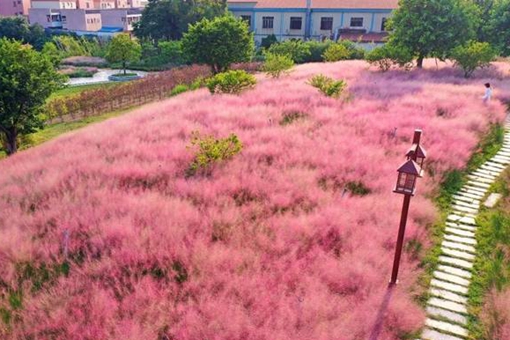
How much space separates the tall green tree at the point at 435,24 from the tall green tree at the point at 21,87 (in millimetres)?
22343

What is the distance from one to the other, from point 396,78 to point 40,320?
24980 mm

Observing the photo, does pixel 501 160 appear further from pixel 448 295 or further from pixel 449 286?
pixel 448 295

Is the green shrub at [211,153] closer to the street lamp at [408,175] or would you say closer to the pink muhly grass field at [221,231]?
the pink muhly grass field at [221,231]

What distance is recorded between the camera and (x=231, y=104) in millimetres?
19875

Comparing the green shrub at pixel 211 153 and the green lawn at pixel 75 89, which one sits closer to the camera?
the green shrub at pixel 211 153

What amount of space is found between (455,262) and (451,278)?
25.7 inches

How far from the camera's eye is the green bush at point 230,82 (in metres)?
22.7

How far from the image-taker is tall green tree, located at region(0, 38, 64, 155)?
19.4m

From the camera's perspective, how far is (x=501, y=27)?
30688mm

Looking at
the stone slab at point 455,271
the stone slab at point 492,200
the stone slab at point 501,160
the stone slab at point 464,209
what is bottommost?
the stone slab at point 455,271

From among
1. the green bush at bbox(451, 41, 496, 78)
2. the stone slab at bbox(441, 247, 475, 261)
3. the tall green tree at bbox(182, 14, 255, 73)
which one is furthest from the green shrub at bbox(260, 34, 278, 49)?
the stone slab at bbox(441, 247, 475, 261)

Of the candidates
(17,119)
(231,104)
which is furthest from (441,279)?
(17,119)

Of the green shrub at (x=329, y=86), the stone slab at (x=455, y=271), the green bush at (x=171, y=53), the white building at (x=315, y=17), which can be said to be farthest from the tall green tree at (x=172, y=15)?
the stone slab at (x=455, y=271)

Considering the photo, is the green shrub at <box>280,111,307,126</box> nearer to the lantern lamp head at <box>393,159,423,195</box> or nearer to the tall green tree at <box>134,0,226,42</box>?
the lantern lamp head at <box>393,159,423,195</box>
